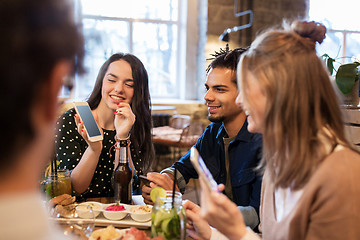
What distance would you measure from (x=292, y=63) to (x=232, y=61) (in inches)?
40.1

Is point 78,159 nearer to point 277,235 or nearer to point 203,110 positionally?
point 277,235

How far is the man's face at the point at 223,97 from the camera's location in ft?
6.51

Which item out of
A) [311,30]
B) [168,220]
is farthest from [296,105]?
[168,220]

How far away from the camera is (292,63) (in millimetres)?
1013

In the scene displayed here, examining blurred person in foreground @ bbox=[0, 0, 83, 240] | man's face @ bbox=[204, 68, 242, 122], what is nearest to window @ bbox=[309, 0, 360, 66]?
man's face @ bbox=[204, 68, 242, 122]

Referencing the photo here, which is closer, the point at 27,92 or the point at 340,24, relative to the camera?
the point at 27,92

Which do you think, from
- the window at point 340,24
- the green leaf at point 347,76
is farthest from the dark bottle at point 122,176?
the window at point 340,24

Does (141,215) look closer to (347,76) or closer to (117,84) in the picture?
(117,84)

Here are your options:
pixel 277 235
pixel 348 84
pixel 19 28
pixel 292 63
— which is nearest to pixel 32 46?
pixel 19 28

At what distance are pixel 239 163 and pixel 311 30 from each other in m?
0.87

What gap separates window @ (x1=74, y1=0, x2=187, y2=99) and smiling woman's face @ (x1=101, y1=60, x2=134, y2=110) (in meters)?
3.02

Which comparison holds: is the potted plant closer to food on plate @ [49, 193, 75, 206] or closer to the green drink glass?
the green drink glass

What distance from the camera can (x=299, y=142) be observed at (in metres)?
1.01

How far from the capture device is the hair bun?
1.08 meters
